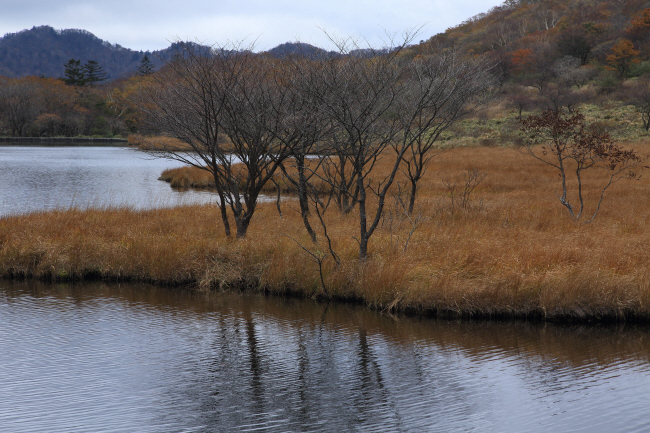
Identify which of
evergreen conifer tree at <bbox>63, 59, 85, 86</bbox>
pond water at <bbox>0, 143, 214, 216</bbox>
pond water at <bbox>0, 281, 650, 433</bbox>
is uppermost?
evergreen conifer tree at <bbox>63, 59, 85, 86</bbox>

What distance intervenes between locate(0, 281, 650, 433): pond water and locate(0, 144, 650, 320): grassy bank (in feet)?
1.63

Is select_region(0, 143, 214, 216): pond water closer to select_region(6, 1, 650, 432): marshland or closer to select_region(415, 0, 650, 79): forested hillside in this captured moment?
select_region(6, 1, 650, 432): marshland

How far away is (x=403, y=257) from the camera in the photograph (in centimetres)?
1030

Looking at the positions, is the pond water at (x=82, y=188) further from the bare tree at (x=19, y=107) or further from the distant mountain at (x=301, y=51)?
the bare tree at (x=19, y=107)

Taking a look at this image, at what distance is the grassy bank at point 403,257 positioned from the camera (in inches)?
358

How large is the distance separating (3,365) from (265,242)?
18.7ft

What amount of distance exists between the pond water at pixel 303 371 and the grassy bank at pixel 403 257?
1.63ft

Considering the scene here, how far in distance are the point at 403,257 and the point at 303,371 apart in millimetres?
4014

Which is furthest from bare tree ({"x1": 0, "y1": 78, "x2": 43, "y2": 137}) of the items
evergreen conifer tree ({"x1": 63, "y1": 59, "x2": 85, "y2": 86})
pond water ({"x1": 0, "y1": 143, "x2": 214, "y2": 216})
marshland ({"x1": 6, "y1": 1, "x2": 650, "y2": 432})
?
marshland ({"x1": 6, "y1": 1, "x2": 650, "y2": 432})

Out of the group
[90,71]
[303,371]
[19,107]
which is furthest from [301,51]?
[90,71]

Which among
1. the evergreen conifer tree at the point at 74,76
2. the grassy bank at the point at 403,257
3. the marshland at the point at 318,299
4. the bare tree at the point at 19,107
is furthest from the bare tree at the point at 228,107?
the evergreen conifer tree at the point at 74,76

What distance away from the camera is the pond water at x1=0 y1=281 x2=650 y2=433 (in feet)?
18.6

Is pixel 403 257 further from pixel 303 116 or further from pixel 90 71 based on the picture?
pixel 90 71

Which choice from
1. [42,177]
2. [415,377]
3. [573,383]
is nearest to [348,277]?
[415,377]
